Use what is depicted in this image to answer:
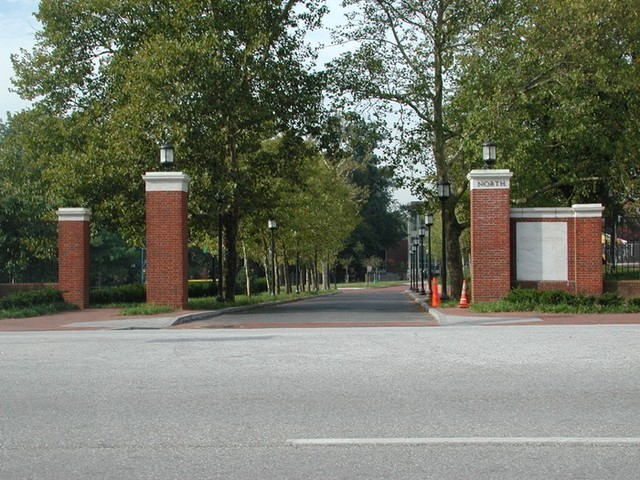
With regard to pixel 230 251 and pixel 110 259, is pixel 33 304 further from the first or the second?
pixel 110 259

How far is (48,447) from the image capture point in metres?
6.30

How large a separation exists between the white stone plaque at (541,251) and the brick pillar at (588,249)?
37cm

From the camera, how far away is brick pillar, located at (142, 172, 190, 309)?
24797 millimetres

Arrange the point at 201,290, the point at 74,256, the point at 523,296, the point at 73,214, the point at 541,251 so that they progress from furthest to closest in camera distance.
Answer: the point at 201,290 < the point at 73,214 < the point at 74,256 < the point at 541,251 < the point at 523,296

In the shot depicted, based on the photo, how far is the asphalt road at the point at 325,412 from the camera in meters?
5.70

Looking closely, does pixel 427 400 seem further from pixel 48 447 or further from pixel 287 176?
pixel 287 176

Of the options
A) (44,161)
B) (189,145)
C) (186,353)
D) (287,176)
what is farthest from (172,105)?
(186,353)

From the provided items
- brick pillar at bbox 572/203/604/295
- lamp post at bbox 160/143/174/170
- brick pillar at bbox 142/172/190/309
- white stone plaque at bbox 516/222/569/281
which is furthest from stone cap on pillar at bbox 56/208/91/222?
brick pillar at bbox 572/203/604/295

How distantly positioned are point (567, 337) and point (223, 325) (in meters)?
8.81

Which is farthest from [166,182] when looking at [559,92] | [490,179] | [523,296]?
[559,92]

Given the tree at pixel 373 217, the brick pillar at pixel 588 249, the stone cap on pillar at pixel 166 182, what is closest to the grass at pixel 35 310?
the stone cap on pillar at pixel 166 182

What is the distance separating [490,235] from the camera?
2338 centimetres

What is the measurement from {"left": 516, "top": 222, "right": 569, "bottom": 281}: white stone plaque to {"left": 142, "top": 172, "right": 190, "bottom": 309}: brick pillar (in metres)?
10.4

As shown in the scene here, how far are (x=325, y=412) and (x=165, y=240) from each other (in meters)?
18.2
